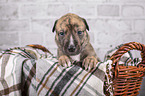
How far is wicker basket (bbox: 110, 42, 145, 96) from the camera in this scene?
996 mm

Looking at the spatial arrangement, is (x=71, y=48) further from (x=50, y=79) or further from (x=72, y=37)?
(x=50, y=79)

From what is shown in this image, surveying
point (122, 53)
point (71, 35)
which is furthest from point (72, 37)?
point (122, 53)

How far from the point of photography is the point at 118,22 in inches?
82.8

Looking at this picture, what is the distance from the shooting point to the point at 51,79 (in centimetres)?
92

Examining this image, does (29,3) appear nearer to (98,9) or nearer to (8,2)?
(8,2)

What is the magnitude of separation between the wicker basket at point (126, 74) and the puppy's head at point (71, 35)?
1.10 ft

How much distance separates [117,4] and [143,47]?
1159 mm

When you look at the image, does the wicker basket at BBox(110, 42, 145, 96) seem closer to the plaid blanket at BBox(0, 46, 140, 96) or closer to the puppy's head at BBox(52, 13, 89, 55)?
the plaid blanket at BBox(0, 46, 140, 96)

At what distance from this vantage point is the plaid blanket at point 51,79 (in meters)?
0.91

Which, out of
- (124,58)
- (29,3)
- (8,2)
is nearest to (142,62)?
(124,58)

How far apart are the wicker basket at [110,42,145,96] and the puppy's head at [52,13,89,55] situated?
0.34 m

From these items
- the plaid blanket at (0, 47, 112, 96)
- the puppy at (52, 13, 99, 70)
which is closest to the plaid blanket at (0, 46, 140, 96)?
the plaid blanket at (0, 47, 112, 96)

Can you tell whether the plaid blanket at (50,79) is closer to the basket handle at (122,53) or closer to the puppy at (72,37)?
the basket handle at (122,53)

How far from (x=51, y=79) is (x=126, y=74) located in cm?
54
